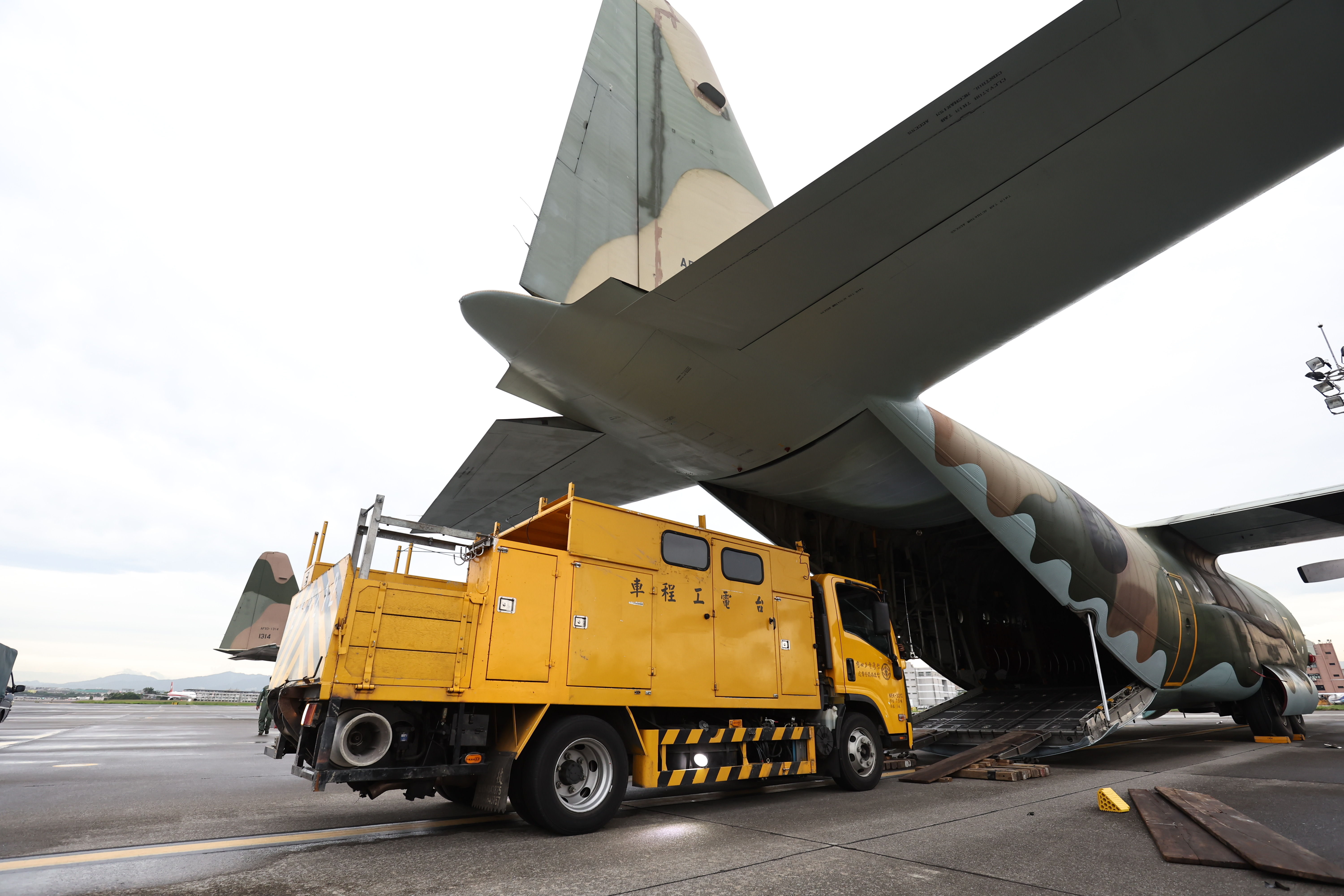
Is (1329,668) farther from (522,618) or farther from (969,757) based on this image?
(522,618)

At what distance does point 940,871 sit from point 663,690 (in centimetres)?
290

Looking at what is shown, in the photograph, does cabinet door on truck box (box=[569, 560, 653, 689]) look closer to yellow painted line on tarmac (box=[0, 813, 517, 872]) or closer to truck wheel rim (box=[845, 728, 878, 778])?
yellow painted line on tarmac (box=[0, 813, 517, 872])

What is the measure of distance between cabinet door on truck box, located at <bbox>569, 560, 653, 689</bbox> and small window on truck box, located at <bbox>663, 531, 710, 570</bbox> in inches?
16.6

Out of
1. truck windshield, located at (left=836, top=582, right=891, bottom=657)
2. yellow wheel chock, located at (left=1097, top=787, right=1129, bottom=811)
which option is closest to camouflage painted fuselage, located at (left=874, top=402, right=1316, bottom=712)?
truck windshield, located at (left=836, top=582, right=891, bottom=657)

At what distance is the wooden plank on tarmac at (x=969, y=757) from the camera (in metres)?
8.68

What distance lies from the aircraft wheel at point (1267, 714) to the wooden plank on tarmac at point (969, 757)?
8746mm

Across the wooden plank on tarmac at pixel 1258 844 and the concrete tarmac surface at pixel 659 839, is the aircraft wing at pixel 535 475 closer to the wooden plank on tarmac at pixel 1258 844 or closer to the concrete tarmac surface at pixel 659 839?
the concrete tarmac surface at pixel 659 839

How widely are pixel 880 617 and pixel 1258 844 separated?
4.39m

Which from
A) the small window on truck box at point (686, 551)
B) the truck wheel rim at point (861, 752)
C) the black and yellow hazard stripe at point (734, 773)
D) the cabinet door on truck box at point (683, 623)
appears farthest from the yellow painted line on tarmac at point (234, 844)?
the truck wheel rim at point (861, 752)

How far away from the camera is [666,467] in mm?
11281

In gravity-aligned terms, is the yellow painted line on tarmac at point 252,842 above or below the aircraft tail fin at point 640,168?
below

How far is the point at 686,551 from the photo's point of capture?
7.05 meters

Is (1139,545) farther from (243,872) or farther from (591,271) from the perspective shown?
(243,872)

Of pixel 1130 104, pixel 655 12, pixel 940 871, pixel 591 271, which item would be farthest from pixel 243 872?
pixel 655 12
